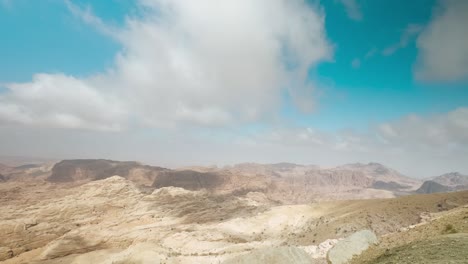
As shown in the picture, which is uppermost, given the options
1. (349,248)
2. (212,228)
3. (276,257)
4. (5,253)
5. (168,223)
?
(349,248)

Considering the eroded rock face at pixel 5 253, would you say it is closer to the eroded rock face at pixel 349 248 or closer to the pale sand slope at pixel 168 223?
the pale sand slope at pixel 168 223

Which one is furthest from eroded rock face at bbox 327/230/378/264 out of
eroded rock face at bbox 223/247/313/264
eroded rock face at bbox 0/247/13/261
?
eroded rock face at bbox 0/247/13/261

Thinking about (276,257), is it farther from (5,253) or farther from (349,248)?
(5,253)

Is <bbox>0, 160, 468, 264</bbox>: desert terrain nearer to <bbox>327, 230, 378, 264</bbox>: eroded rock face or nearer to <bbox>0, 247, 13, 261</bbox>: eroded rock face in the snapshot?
<bbox>327, 230, 378, 264</bbox>: eroded rock face

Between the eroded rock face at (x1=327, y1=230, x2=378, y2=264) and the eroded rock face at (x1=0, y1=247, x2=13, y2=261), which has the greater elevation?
the eroded rock face at (x1=327, y1=230, x2=378, y2=264)

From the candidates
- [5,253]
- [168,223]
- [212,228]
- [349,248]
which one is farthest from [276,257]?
[5,253]

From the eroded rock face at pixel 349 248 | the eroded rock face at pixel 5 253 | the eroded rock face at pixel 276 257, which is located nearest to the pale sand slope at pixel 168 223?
the eroded rock face at pixel 5 253
